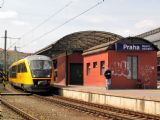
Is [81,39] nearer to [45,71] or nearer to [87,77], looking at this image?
[87,77]

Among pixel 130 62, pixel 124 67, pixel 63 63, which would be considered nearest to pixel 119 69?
pixel 124 67

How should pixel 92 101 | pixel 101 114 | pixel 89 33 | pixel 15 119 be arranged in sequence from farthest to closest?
pixel 89 33
pixel 92 101
pixel 101 114
pixel 15 119

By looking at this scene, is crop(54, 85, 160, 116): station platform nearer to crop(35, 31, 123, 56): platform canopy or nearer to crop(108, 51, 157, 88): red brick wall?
crop(108, 51, 157, 88): red brick wall

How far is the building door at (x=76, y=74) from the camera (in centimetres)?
4116

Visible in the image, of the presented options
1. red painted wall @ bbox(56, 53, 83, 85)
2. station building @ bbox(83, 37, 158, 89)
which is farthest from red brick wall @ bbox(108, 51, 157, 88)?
red painted wall @ bbox(56, 53, 83, 85)

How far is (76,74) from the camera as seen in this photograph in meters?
41.4

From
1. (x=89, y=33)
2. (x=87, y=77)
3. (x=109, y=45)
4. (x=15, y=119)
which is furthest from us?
(x=89, y=33)

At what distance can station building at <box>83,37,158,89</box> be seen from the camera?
30.3 meters

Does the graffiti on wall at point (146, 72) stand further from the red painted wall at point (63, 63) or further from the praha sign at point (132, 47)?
the red painted wall at point (63, 63)

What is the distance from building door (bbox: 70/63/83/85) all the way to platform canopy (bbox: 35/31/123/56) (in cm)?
201

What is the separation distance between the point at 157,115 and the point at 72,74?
25.1 m

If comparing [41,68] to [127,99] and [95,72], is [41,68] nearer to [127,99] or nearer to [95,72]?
[95,72]

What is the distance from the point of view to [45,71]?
30.7 metres

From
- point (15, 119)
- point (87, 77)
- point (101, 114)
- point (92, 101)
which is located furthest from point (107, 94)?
point (87, 77)
